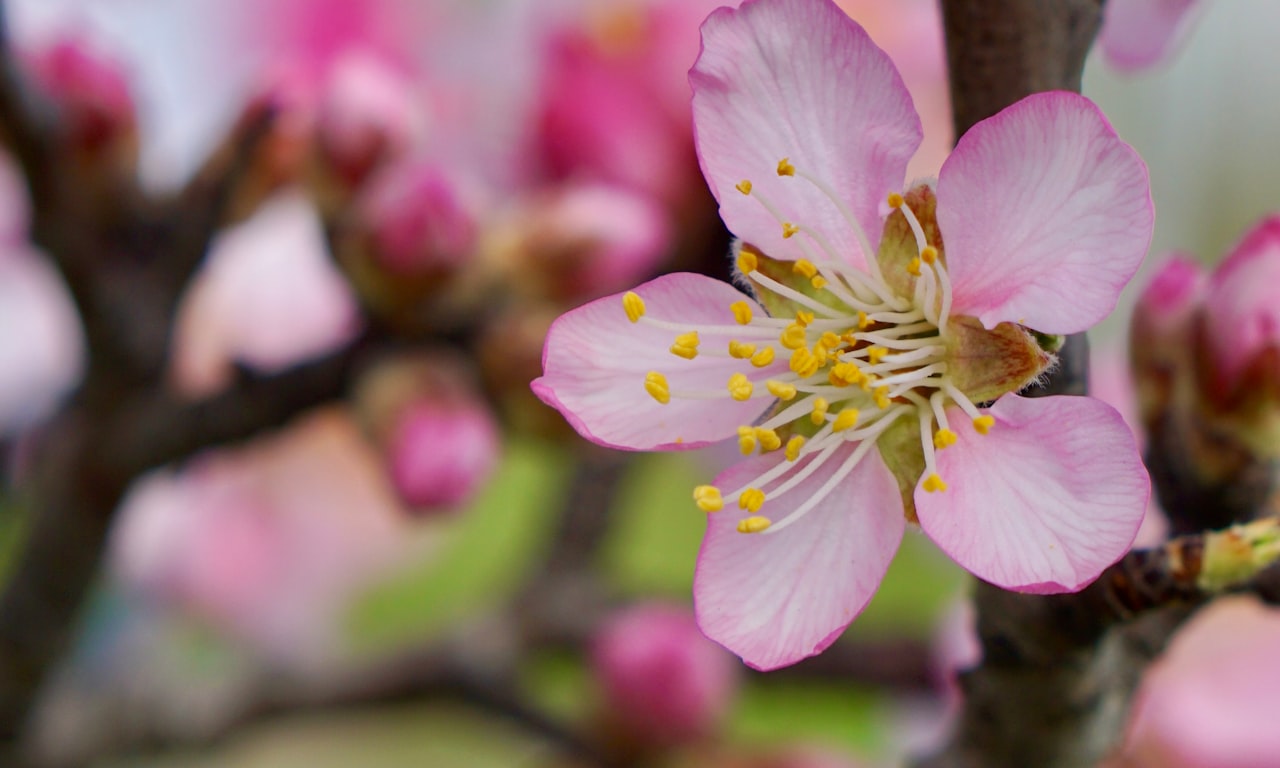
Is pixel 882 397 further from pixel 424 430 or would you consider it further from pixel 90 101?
pixel 90 101

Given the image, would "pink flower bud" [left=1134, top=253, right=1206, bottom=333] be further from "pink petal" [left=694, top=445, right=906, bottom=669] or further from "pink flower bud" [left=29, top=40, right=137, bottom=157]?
"pink flower bud" [left=29, top=40, right=137, bottom=157]

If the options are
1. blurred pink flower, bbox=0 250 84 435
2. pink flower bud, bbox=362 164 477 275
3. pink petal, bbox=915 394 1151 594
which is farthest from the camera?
blurred pink flower, bbox=0 250 84 435

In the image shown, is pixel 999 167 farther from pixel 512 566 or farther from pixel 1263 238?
pixel 512 566

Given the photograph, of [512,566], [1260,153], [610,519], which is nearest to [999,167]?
[610,519]

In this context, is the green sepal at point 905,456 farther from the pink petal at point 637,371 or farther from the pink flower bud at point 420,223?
the pink flower bud at point 420,223

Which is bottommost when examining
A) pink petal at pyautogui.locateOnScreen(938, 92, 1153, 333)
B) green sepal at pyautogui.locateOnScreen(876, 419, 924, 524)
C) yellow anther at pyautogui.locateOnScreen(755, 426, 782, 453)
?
green sepal at pyautogui.locateOnScreen(876, 419, 924, 524)

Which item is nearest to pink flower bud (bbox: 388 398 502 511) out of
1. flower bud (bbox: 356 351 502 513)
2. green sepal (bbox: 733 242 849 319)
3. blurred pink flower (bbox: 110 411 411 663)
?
flower bud (bbox: 356 351 502 513)
